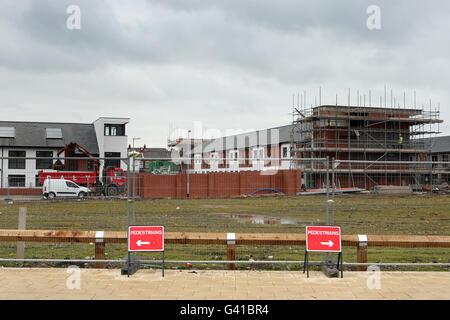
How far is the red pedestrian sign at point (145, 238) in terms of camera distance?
9.03 m

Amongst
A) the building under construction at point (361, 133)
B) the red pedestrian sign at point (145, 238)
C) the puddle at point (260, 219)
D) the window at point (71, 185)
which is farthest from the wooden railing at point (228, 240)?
the building under construction at point (361, 133)

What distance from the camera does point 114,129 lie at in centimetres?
5741

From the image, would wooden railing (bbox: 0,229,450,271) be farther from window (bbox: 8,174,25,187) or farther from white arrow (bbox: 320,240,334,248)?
window (bbox: 8,174,25,187)

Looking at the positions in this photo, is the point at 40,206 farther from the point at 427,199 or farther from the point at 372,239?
the point at 427,199

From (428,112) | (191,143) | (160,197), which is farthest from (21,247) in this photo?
(191,143)

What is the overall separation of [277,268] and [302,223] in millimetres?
1810

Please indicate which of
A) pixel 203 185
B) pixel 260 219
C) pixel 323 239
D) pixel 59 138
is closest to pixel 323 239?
pixel 323 239

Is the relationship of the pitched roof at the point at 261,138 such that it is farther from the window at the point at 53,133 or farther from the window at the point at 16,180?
the window at the point at 16,180

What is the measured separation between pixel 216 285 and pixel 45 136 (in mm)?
51002

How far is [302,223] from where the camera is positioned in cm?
1127

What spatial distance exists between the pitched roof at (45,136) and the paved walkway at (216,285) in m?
47.1

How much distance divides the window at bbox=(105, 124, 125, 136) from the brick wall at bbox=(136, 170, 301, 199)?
45.2 meters

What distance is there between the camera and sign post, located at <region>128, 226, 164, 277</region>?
9031 millimetres

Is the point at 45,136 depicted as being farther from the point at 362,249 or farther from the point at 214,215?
the point at 362,249
